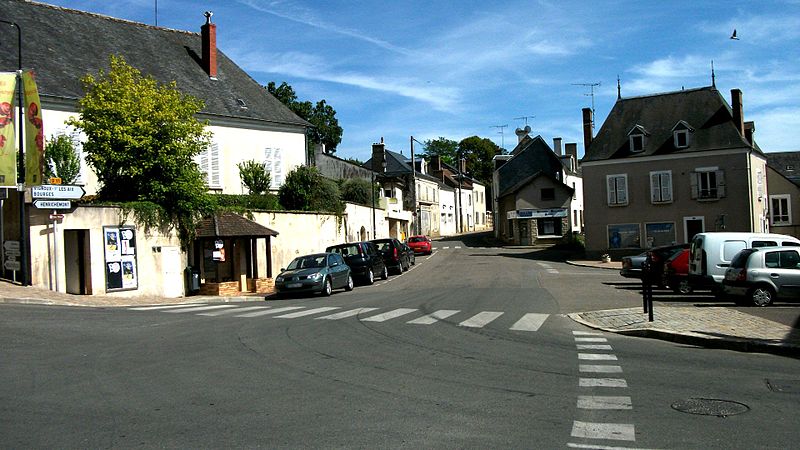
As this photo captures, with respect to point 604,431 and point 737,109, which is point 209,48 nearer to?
point 737,109

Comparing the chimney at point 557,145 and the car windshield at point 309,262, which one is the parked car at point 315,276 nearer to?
the car windshield at point 309,262

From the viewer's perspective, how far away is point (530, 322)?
46.5 feet

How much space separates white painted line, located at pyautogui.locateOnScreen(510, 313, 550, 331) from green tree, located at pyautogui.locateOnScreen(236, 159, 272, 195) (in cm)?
2138

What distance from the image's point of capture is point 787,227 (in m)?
52.8

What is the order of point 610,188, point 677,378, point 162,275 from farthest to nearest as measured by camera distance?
point 610,188, point 162,275, point 677,378

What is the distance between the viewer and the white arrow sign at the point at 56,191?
19.2 meters

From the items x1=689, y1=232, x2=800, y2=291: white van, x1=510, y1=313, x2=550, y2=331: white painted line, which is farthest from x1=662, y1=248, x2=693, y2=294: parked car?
x1=510, y1=313, x2=550, y2=331: white painted line

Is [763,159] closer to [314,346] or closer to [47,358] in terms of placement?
[314,346]

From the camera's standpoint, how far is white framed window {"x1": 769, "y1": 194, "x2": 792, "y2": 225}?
5369 centimetres

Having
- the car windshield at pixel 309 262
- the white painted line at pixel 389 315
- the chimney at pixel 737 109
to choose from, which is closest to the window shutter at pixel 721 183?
the chimney at pixel 737 109

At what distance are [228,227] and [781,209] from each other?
46598 millimetres

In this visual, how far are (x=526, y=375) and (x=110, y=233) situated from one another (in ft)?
58.9

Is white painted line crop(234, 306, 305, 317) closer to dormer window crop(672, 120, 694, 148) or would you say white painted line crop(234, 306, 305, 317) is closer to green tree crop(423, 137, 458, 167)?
dormer window crop(672, 120, 694, 148)

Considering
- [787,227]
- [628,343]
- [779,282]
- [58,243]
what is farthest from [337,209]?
[787,227]
